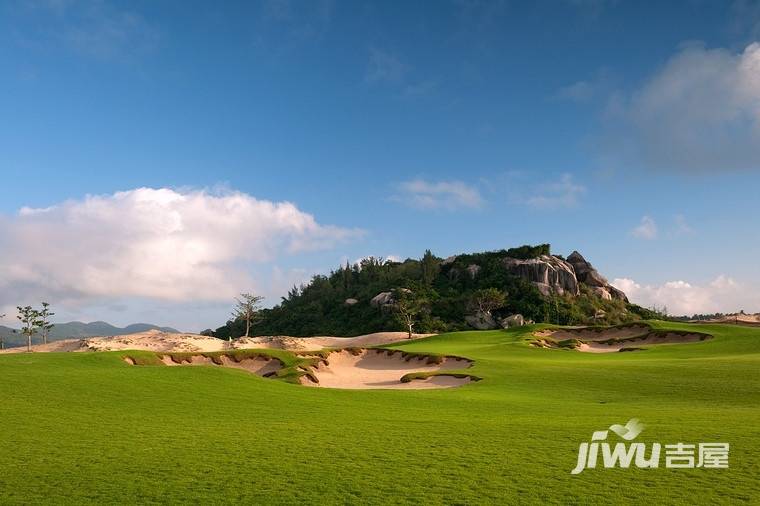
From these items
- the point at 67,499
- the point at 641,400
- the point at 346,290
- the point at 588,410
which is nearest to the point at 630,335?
the point at 641,400

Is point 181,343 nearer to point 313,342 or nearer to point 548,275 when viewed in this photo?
point 313,342

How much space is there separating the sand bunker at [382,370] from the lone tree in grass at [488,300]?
44367 mm

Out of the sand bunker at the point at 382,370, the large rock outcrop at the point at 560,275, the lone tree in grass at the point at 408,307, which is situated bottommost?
the sand bunker at the point at 382,370

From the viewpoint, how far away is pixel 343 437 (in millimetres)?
13711

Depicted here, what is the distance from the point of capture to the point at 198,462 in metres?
11.2

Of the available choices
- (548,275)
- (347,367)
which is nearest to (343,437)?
(347,367)

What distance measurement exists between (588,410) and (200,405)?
48.3 feet

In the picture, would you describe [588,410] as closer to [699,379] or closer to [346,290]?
[699,379]

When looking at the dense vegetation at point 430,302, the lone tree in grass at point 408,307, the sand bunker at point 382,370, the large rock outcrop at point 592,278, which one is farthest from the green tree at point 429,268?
the sand bunker at point 382,370

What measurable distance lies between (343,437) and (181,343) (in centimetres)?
4880

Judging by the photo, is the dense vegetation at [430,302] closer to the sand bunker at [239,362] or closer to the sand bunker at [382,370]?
the sand bunker at [382,370]

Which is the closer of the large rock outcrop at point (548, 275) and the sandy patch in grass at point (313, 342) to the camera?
the sandy patch in grass at point (313, 342)

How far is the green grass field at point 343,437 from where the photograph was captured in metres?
9.31

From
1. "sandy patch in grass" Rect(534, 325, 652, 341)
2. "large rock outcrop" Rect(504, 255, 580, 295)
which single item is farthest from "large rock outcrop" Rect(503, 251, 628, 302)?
"sandy patch in grass" Rect(534, 325, 652, 341)
